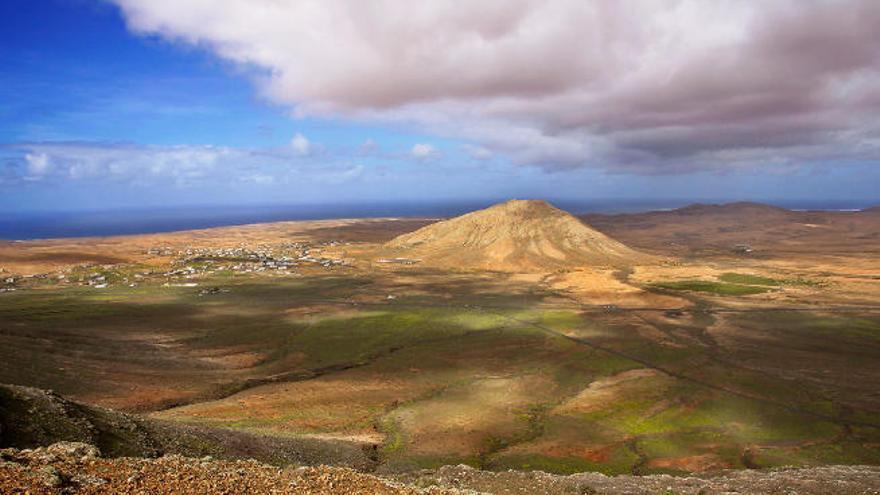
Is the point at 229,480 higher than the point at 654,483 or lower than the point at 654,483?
higher

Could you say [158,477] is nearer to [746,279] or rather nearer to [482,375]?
[482,375]

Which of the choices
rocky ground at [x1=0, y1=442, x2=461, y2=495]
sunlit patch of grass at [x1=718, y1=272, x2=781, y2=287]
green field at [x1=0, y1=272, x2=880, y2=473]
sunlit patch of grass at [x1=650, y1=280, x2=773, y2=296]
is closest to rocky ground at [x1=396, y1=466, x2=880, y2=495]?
rocky ground at [x1=0, y1=442, x2=461, y2=495]

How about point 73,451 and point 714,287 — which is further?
point 714,287

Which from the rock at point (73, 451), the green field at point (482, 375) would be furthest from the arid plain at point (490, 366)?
the rock at point (73, 451)

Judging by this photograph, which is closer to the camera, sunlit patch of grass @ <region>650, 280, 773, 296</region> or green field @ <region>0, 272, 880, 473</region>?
green field @ <region>0, 272, 880, 473</region>

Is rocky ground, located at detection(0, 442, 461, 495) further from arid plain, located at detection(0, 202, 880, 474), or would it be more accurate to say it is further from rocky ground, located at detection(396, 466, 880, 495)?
arid plain, located at detection(0, 202, 880, 474)

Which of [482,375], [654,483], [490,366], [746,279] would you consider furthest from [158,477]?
[746,279]
